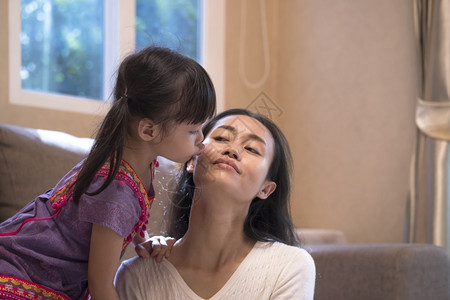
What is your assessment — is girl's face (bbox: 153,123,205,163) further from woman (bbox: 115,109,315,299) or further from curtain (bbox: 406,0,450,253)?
curtain (bbox: 406,0,450,253)

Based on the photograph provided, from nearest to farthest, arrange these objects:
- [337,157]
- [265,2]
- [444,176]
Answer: [444,176], [337,157], [265,2]

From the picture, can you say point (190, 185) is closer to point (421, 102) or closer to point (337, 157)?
point (421, 102)

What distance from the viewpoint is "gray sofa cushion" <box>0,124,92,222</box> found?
1829mm

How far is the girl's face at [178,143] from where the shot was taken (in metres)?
1.36

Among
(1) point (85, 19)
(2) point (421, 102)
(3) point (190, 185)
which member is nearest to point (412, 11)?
(2) point (421, 102)

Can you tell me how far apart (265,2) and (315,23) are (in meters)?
0.40

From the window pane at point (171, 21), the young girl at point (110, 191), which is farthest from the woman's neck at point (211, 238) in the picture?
the window pane at point (171, 21)

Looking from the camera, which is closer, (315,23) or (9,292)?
(9,292)

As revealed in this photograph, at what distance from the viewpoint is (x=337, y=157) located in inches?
145

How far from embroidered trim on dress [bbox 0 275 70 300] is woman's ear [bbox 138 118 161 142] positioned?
0.38 meters

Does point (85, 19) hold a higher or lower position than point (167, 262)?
higher

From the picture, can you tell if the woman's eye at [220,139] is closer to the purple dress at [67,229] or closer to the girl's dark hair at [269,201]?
the girl's dark hair at [269,201]

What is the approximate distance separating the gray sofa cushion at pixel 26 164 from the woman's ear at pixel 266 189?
644 millimetres

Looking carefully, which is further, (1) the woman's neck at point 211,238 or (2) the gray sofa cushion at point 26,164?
(2) the gray sofa cushion at point 26,164
